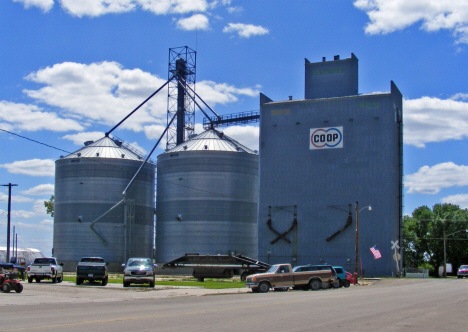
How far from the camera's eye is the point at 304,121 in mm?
68812

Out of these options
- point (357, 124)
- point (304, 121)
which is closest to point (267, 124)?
point (304, 121)

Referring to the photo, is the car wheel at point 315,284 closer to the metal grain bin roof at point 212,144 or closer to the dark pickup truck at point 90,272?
the dark pickup truck at point 90,272

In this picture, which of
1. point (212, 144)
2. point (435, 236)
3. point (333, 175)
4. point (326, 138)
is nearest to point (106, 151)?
point (212, 144)

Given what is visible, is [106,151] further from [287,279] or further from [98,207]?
[287,279]

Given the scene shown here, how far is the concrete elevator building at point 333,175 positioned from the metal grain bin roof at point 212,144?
6.92 m

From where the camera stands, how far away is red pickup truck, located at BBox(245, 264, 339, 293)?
33.3 meters

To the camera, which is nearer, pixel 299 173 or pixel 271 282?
pixel 271 282

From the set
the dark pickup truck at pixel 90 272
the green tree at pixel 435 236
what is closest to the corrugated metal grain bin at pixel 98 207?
the dark pickup truck at pixel 90 272

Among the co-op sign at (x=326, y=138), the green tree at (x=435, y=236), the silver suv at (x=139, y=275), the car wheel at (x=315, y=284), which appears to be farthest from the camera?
the green tree at (x=435, y=236)

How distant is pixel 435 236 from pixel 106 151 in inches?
2597

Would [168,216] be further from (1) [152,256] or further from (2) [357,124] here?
(2) [357,124]

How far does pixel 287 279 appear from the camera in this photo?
3494cm

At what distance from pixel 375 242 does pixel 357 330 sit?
5162cm

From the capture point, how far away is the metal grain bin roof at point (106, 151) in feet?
259
